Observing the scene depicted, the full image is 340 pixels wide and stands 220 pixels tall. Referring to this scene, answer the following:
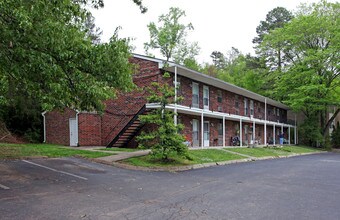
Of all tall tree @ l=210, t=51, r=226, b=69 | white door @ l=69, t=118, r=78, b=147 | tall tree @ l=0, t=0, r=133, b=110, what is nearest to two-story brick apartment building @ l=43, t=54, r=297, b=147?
white door @ l=69, t=118, r=78, b=147

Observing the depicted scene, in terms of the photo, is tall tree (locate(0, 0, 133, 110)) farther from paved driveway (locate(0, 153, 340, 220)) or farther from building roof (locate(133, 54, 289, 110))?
building roof (locate(133, 54, 289, 110))

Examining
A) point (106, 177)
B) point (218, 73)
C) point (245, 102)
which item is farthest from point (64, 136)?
point (218, 73)

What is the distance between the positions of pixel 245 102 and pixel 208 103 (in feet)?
27.4

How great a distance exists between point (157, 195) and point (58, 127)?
17714mm

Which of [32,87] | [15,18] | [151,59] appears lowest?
[32,87]

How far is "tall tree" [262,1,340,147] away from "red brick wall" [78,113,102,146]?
2211cm

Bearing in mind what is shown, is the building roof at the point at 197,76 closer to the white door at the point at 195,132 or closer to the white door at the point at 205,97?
the white door at the point at 205,97

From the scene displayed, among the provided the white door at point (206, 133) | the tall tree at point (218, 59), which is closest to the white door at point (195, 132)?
the white door at point (206, 133)

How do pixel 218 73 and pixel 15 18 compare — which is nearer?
pixel 15 18

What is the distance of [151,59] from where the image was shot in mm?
19672

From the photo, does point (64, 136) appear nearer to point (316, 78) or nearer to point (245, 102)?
point (245, 102)

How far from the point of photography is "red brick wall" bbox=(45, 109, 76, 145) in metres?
22.5

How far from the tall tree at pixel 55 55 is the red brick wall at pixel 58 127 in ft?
44.6

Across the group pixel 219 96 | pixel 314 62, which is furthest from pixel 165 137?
pixel 314 62
